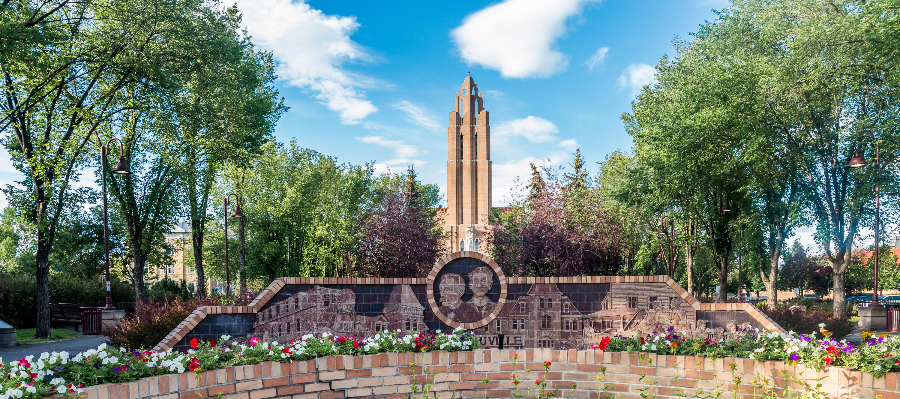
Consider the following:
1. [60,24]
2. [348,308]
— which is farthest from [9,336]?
[348,308]

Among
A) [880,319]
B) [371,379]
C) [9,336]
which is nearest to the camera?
[371,379]

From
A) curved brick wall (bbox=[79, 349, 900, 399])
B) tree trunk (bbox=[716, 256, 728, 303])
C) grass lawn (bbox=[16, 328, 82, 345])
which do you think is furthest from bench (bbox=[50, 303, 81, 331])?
tree trunk (bbox=[716, 256, 728, 303])

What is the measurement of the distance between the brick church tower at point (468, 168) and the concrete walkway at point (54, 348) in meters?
63.6

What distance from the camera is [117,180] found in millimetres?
22594

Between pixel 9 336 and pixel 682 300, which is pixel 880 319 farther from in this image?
pixel 9 336

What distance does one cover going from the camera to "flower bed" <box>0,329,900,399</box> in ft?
15.3

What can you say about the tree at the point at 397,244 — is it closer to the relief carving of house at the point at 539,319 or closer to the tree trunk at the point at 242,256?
the tree trunk at the point at 242,256

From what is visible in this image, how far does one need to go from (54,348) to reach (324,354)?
535 inches

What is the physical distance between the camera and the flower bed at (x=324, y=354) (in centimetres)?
467

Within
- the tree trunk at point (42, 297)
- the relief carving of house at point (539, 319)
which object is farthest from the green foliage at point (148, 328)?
the relief carving of house at point (539, 319)

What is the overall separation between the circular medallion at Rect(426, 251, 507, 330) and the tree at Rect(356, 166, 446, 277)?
12879mm

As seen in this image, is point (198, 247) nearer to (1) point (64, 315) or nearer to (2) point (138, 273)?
(2) point (138, 273)

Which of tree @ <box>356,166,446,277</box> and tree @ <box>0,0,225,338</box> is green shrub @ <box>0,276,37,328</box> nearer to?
tree @ <box>0,0,225,338</box>

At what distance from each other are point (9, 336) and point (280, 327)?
34.7 feet
